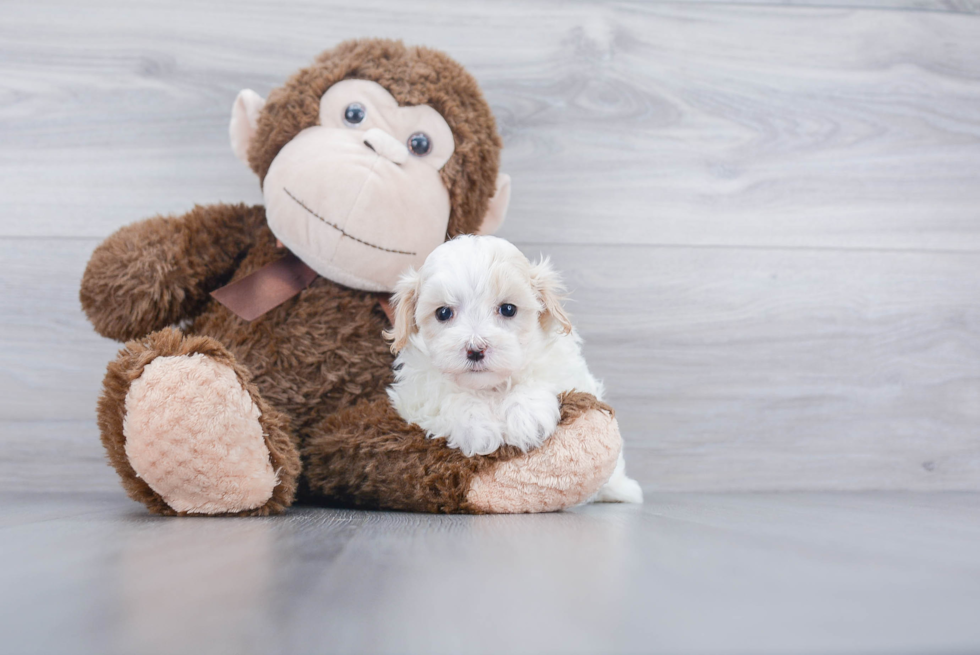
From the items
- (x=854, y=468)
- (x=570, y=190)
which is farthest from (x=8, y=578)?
(x=854, y=468)

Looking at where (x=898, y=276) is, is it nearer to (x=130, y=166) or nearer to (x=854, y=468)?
(x=854, y=468)

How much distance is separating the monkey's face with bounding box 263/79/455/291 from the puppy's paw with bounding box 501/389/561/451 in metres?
0.23

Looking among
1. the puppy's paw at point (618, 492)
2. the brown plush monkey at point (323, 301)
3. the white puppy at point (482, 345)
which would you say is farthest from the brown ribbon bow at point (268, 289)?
the puppy's paw at point (618, 492)

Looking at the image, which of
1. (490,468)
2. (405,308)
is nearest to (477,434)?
(490,468)

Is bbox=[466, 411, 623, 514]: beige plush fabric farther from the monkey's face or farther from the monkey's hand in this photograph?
the monkey's face

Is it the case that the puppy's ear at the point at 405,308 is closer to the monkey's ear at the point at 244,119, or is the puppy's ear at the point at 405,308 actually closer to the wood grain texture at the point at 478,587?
the wood grain texture at the point at 478,587

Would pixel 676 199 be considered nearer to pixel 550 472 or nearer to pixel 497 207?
pixel 497 207

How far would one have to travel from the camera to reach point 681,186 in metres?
1.14

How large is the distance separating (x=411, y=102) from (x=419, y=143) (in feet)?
0.17

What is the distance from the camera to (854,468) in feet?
3.79

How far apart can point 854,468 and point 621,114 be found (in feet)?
2.39

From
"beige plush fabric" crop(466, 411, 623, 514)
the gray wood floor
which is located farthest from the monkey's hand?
the gray wood floor

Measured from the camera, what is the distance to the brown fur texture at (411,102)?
0.82m

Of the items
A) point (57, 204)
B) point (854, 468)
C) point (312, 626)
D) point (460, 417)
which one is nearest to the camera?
point (312, 626)
